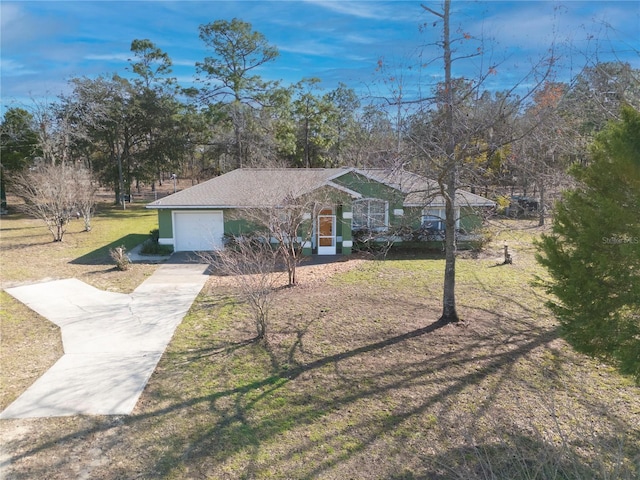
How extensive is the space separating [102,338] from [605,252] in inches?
364

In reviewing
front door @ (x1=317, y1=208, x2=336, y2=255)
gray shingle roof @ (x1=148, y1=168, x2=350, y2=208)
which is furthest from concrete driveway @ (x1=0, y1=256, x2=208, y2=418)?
front door @ (x1=317, y1=208, x2=336, y2=255)

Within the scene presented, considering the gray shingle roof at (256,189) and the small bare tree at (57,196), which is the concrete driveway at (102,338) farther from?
the small bare tree at (57,196)

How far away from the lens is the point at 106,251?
59.9 feet

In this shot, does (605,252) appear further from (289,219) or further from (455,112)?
(289,219)

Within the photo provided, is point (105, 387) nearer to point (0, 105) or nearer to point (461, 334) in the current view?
point (461, 334)

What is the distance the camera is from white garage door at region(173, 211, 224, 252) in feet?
60.5

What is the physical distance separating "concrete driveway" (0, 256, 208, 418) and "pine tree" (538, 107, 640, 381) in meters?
6.61

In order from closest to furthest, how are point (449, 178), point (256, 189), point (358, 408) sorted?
point (358, 408) < point (449, 178) < point (256, 189)

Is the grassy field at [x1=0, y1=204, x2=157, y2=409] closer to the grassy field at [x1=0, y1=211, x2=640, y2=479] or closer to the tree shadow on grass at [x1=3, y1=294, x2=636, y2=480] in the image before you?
the grassy field at [x1=0, y1=211, x2=640, y2=479]

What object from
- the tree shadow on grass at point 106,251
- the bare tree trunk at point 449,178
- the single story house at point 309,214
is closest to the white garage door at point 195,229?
the single story house at point 309,214

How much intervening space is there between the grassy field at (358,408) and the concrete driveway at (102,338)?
1.07ft

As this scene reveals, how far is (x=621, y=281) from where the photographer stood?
513 centimetres

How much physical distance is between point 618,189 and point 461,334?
4857mm

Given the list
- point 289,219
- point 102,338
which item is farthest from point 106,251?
point 102,338
